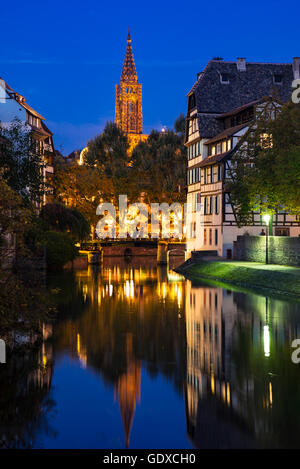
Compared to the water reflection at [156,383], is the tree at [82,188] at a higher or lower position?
higher

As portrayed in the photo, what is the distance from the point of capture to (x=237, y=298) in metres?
34.2

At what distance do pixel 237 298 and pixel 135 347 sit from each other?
15.9m

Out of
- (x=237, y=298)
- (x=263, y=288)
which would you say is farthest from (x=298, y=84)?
(x=237, y=298)

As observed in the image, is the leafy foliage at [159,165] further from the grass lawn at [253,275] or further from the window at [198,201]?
the grass lawn at [253,275]

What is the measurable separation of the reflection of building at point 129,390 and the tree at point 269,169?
2850cm

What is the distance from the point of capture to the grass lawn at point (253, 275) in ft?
122

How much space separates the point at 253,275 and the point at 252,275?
6.4 inches

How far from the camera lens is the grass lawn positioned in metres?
37.3

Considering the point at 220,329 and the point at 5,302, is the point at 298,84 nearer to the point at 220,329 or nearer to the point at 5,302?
the point at 220,329

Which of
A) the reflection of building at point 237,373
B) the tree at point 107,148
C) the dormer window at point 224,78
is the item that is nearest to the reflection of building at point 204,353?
the reflection of building at point 237,373

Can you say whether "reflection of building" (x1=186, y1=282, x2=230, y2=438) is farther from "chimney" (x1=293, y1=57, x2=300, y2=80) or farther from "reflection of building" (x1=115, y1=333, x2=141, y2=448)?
"chimney" (x1=293, y1=57, x2=300, y2=80)

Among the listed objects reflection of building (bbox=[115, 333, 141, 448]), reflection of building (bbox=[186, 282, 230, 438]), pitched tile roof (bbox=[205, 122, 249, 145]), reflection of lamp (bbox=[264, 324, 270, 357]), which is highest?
pitched tile roof (bbox=[205, 122, 249, 145])

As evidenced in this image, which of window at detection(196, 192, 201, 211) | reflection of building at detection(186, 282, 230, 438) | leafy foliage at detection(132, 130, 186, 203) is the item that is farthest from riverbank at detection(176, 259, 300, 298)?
leafy foliage at detection(132, 130, 186, 203)

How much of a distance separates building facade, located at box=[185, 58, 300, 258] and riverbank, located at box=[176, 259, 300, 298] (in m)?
5.30
